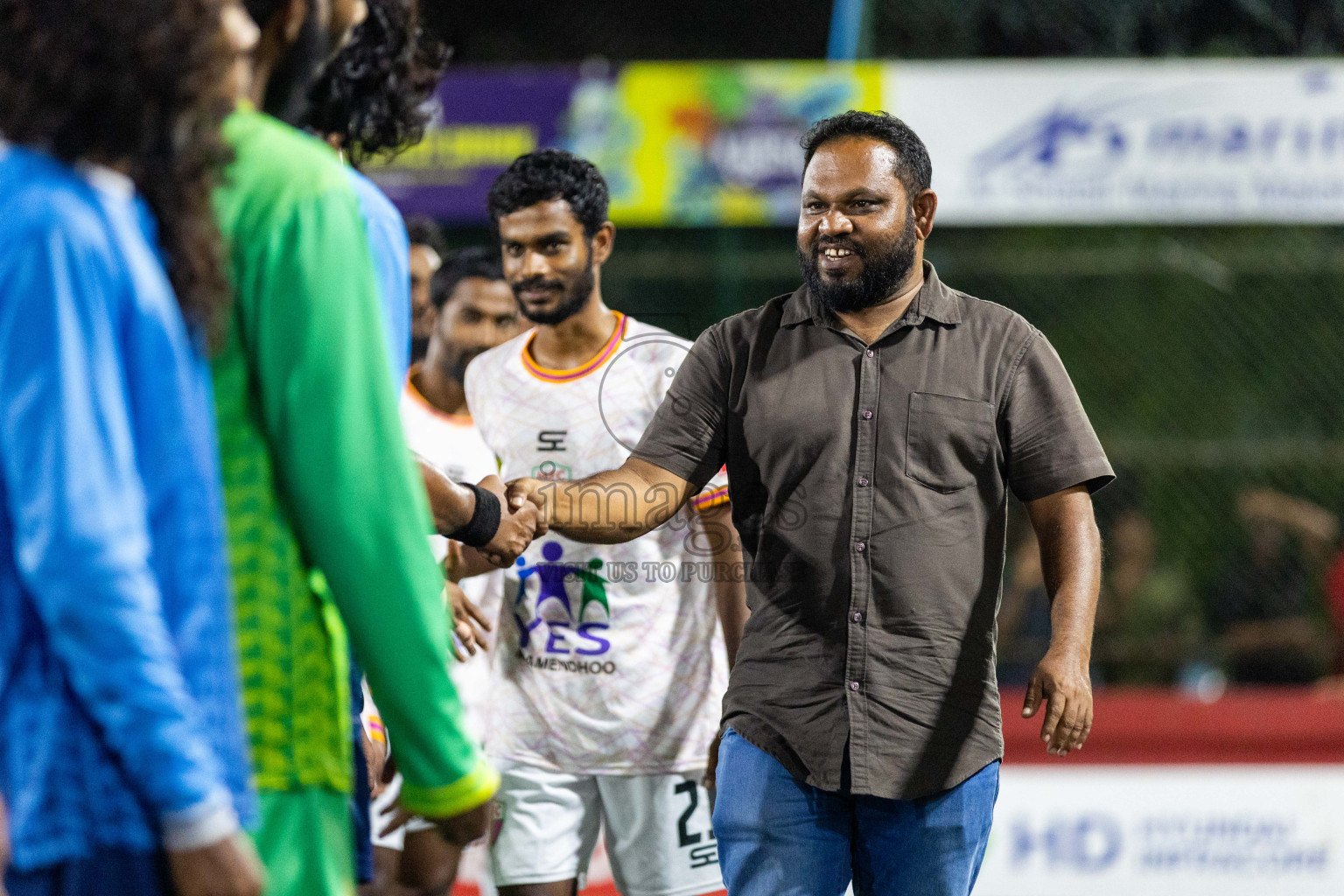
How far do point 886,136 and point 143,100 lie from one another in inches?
78.8

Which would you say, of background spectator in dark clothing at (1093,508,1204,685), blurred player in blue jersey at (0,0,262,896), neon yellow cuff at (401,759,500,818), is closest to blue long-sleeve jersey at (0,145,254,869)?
blurred player in blue jersey at (0,0,262,896)

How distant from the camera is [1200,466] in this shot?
28.4 ft

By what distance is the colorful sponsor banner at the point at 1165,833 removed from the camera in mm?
5930

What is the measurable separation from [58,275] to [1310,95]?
7.29 metres

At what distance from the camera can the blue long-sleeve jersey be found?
1.39m

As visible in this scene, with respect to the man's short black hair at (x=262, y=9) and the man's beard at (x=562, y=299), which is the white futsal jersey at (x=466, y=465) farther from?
the man's short black hair at (x=262, y=9)

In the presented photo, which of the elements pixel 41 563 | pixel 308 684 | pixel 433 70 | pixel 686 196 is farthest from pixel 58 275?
pixel 686 196

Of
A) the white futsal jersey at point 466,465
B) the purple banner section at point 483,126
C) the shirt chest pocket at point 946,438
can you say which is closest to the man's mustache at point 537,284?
the white futsal jersey at point 466,465

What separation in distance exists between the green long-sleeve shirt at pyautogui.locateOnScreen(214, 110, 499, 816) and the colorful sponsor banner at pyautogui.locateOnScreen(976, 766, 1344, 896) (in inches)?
187

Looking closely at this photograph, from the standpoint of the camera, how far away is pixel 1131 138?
24.5 ft

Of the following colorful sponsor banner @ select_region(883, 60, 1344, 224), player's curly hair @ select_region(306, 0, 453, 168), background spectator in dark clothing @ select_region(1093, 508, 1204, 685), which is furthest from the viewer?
background spectator in dark clothing @ select_region(1093, 508, 1204, 685)

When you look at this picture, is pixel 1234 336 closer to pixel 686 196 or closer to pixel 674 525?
pixel 686 196

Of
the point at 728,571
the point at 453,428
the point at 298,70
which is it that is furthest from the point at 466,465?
the point at 298,70

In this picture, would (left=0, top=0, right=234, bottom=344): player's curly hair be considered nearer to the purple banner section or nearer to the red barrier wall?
the red barrier wall
